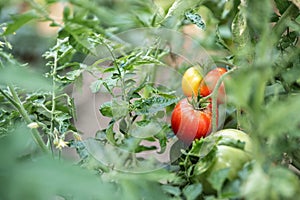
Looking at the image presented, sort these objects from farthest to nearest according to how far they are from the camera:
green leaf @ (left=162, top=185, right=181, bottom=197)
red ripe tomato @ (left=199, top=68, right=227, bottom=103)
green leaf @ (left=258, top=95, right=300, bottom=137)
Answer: red ripe tomato @ (left=199, top=68, right=227, bottom=103), green leaf @ (left=162, top=185, right=181, bottom=197), green leaf @ (left=258, top=95, right=300, bottom=137)

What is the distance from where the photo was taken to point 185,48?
0.90m

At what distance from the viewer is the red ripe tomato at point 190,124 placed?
586mm

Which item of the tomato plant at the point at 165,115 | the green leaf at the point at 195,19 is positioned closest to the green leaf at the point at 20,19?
the tomato plant at the point at 165,115

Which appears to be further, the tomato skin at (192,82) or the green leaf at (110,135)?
the tomato skin at (192,82)

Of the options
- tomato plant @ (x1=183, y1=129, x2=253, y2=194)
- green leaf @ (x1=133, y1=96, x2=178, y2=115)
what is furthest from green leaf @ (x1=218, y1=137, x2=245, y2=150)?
green leaf @ (x1=133, y1=96, x2=178, y2=115)

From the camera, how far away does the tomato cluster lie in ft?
1.93

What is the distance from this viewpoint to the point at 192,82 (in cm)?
66

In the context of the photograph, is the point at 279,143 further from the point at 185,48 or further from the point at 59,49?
the point at 185,48

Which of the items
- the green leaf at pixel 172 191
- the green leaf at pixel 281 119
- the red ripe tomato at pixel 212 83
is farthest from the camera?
the red ripe tomato at pixel 212 83

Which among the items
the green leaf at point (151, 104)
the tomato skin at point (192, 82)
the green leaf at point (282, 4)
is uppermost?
the green leaf at point (282, 4)

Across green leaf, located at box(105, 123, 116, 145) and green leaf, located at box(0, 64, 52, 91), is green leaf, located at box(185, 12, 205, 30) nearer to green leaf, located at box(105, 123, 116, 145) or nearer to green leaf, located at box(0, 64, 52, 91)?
green leaf, located at box(105, 123, 116, 145)

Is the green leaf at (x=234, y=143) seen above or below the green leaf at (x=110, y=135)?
above

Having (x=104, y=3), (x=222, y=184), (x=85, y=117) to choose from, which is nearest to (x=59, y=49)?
(x=222, y=184)

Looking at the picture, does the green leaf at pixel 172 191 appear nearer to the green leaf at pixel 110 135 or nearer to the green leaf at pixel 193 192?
the green leaf at pixel 193 192
